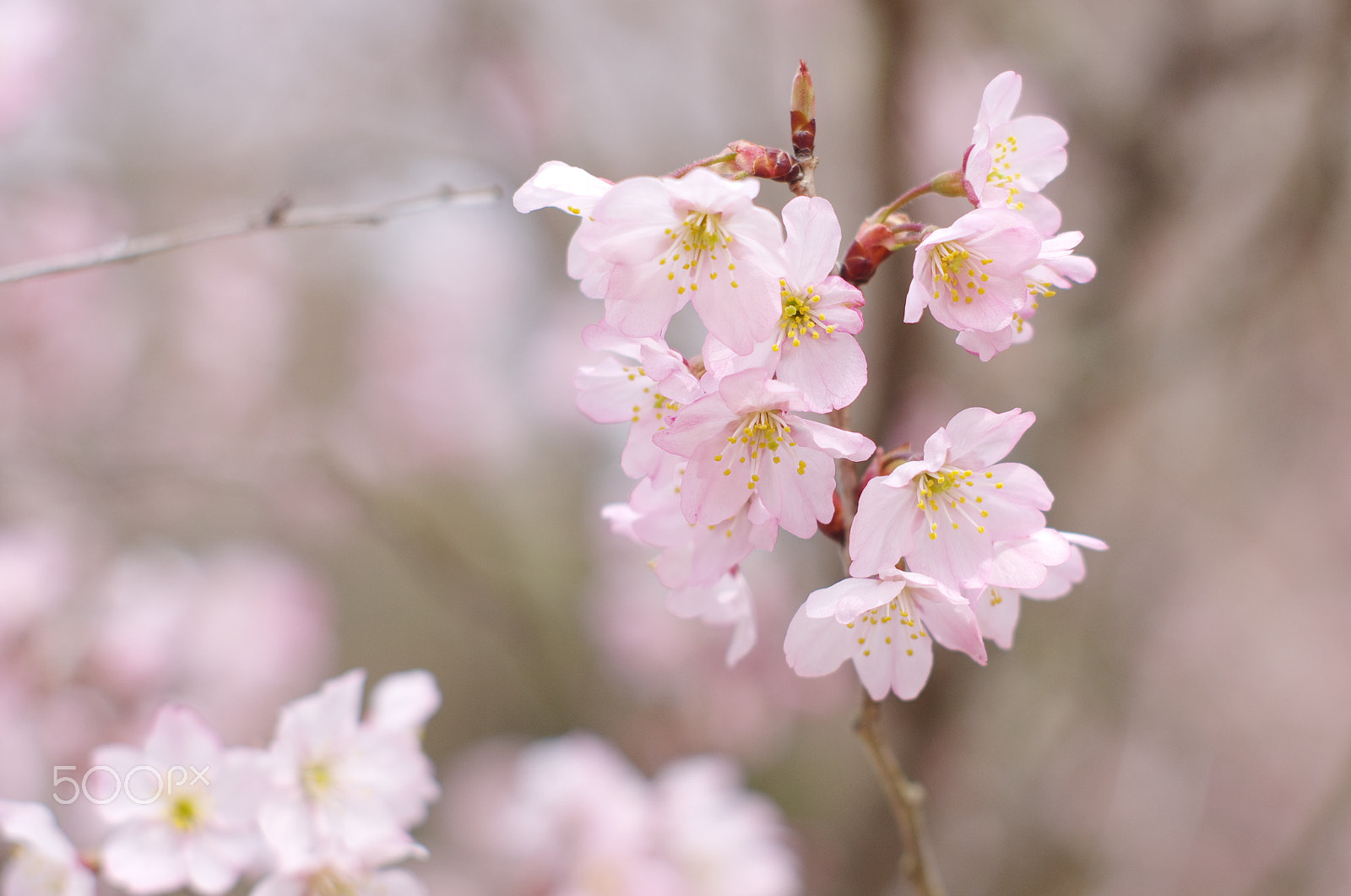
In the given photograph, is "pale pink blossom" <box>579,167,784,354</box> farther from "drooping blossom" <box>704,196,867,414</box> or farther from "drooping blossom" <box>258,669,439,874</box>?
"drooping blossom" <box>258,669,439,874</box>

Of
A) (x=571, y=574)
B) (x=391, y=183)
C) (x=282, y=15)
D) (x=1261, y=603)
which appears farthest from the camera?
(x=1261, y=603)

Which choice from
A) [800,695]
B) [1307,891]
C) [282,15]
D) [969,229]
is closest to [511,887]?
[800,695]

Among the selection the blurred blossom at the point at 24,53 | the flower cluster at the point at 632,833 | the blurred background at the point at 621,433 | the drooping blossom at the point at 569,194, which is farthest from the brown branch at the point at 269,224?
the blurred blossom at the point at 24,53

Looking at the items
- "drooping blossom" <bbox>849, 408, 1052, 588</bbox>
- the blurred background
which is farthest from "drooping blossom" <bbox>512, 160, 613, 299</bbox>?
the blurred background

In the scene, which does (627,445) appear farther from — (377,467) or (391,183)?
(377,467)

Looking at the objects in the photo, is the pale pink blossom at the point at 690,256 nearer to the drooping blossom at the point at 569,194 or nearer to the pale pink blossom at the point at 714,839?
the drooping blossom at the point at 569,194

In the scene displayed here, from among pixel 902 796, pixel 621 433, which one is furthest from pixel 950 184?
pixel 621 433
